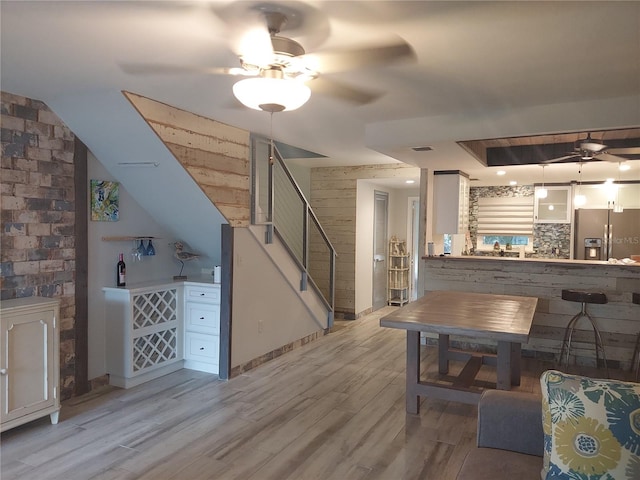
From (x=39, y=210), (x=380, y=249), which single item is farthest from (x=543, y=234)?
(x=39, y=210)

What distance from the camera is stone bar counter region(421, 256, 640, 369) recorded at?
469cm

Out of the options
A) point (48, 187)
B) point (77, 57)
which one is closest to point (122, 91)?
point (77, 57)

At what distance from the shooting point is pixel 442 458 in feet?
9.50

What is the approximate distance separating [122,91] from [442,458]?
3.21 m

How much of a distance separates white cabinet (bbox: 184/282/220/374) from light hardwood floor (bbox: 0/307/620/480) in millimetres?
156

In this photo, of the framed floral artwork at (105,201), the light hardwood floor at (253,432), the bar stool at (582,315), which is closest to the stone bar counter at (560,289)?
the bar stool at (582,315)

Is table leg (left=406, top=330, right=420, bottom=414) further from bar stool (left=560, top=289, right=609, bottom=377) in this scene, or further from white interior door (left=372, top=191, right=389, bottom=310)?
white interior door (left=372, top=191, right=389, bottom=310)

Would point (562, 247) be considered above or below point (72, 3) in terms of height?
below

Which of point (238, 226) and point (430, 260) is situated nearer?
point (238, 226)

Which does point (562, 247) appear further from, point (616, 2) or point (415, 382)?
point (616, 2)

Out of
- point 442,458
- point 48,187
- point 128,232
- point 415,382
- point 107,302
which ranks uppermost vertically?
point 48,187

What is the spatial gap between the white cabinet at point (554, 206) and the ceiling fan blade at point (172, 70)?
20.8 ft

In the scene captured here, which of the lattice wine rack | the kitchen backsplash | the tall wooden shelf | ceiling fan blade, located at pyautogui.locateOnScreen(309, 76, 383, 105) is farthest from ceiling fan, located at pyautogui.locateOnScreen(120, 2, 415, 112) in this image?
the kitchen backsplash

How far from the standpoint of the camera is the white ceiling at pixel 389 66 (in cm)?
204
